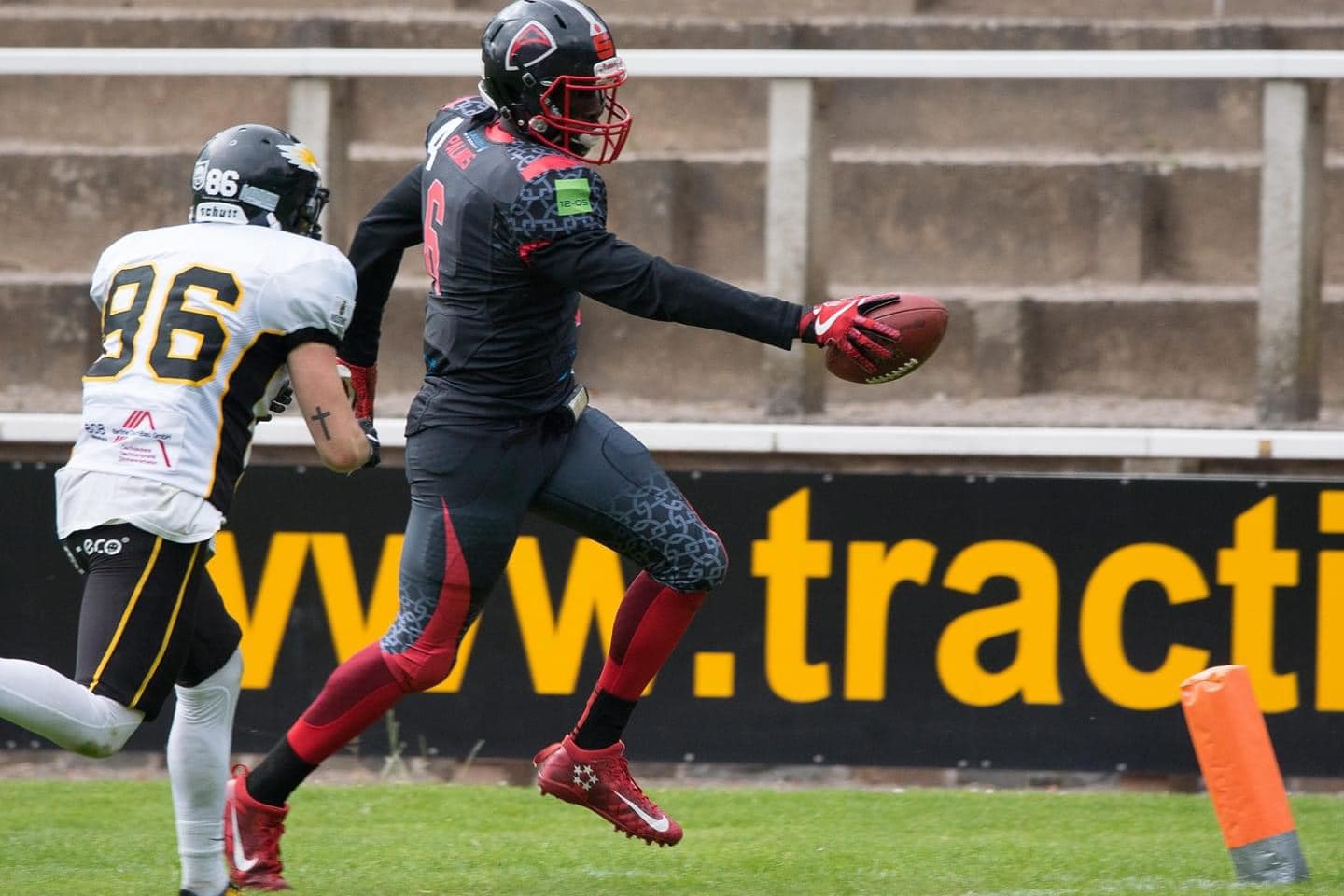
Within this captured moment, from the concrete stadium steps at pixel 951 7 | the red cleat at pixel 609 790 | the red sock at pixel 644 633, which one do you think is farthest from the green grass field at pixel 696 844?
the concrete stadium steps at pixel 951 7

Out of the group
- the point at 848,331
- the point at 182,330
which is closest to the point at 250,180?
the point at 182,330

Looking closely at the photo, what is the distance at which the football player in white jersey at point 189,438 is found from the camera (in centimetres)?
385

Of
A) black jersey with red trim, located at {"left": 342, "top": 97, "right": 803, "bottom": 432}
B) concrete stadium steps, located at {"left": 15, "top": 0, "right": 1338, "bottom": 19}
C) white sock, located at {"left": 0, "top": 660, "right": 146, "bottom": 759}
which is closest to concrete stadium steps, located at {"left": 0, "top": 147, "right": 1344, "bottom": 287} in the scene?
concrete stadium steps, located at {"left": 15, "top": 0, "right": 1338, "bottom": 19}

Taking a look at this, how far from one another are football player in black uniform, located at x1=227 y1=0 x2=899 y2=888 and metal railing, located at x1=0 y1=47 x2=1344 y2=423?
1783 millimetres

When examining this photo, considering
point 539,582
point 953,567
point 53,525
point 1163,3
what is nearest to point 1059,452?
point 953,567

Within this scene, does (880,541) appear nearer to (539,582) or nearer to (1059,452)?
(1059,452)

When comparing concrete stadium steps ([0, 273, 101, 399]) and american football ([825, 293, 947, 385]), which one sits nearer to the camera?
american football ([825, 293, 947, 385])

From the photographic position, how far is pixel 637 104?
878 centimetres

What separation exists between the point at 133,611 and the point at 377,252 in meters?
1.25

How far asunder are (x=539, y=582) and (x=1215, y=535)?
2.06 meters

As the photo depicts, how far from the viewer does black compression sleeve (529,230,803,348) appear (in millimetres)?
4082

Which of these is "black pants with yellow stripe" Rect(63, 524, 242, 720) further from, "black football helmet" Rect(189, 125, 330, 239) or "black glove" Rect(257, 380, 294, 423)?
"black football helmet" Rect(189, 125, 330, 239)

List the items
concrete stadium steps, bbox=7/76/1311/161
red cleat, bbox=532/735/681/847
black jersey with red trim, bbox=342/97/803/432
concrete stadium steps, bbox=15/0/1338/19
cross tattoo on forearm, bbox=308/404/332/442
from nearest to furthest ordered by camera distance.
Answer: cross tattoo on forearm, bbox=308/404/332/442, black jersey with red trim, bbox=342/97/803/432, red cleat, bbox=532/735/681/847, concrete stadium steps, bbox=7/76/1311/161, concrete stadium steps, bbox=15/0/1338/19

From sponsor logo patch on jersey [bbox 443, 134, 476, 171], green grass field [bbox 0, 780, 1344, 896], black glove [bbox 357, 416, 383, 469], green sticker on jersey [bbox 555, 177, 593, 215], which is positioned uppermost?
sponsor logo patch on jersey [bbox 443, 134, 476, 171]
